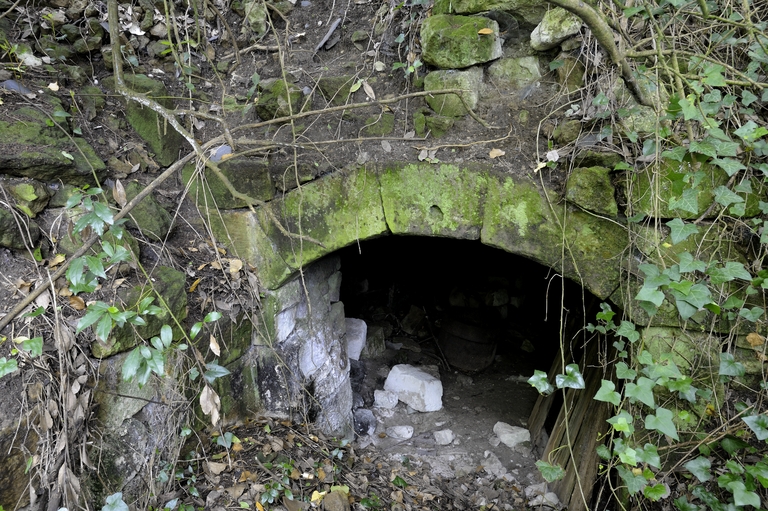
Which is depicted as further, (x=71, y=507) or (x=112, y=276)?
(x=112, y=276)

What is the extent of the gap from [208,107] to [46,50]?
0.84 meters

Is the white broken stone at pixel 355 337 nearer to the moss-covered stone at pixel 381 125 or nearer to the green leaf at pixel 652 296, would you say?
the moss-covered stone at pixel 381 125

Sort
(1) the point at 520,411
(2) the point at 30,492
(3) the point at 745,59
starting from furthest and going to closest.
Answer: (1) the point at 520,411 → (3) the point at 745,59 → (2) the point at 30,492

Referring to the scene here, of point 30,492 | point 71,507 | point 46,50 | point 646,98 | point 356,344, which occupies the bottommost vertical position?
point 356,344

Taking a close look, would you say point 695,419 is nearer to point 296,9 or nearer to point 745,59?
point 745,59

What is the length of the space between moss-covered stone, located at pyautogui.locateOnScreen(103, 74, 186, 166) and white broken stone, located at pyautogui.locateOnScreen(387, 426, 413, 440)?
2.22 metres

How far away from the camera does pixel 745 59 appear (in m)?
2.07

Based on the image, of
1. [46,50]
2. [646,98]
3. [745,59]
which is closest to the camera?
[646,98]

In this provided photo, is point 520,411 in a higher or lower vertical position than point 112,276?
lower

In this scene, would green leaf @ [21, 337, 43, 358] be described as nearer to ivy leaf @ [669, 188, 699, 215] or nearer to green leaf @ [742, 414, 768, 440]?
ivy leaf @ [669, 188, 699, 215]

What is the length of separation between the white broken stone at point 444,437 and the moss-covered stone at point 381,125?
2088 mm

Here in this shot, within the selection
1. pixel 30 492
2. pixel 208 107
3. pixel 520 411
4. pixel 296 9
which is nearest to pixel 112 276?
pixel 30 492

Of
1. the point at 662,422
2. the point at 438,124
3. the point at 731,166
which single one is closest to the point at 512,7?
the point at 438,124

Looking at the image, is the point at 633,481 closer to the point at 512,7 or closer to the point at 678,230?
the point at 678,230
